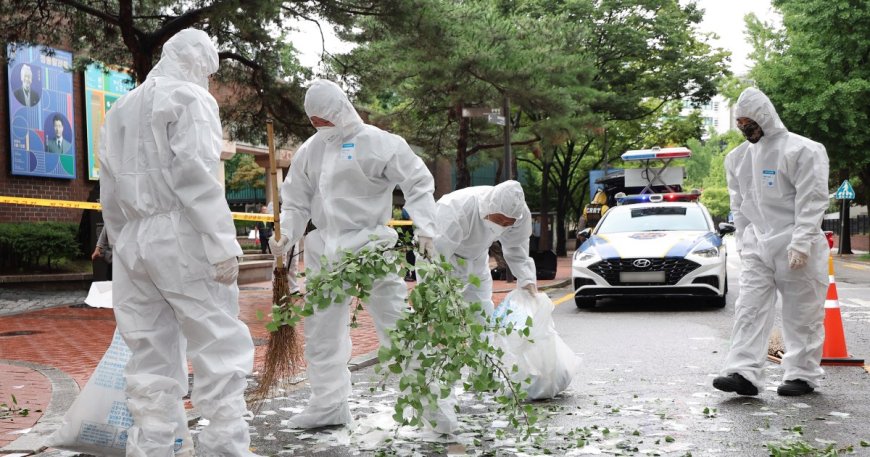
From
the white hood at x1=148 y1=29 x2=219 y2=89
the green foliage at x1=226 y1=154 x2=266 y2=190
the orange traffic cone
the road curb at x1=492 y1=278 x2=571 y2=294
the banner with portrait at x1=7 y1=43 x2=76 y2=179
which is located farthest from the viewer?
the green foliage at x1=226 y1=154 x2=266 y2=190

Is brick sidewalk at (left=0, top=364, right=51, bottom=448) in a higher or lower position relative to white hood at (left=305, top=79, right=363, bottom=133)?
lower

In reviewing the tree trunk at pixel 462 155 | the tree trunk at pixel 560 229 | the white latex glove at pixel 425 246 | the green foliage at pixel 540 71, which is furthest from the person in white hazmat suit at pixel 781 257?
the tree trunk at pixel 560 229

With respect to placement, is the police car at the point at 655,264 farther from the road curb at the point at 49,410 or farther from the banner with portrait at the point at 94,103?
the banner with portrait at the point at 94,103

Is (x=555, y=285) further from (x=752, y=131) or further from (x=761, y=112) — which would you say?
(x=761, y=112)

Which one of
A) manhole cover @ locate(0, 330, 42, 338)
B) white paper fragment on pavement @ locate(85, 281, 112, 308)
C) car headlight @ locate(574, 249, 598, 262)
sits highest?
white paper fragment on pavement @ locate(85, 281, 112, 308)

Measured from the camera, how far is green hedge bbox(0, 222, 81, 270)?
1516cm

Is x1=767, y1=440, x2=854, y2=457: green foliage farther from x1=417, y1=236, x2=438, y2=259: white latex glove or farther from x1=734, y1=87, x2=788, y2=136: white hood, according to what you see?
x1=734, y1=87, x2=788, y2=136: white hood

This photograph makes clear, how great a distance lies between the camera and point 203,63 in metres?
4.41

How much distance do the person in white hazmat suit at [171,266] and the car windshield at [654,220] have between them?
9747mm

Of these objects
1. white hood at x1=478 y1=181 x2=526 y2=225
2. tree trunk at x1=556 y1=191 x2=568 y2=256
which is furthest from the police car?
tree trunk at x1=556 y1=191 x2=568 y2=256

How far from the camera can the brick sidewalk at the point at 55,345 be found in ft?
19.9

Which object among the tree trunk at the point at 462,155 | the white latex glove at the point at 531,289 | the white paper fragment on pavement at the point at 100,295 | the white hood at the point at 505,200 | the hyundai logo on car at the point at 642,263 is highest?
the tree trunk at the point at 462,155

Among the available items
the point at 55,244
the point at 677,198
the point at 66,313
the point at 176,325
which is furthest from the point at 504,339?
the point at 677,198

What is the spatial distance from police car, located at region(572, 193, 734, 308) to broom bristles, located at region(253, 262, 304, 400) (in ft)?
24.6
